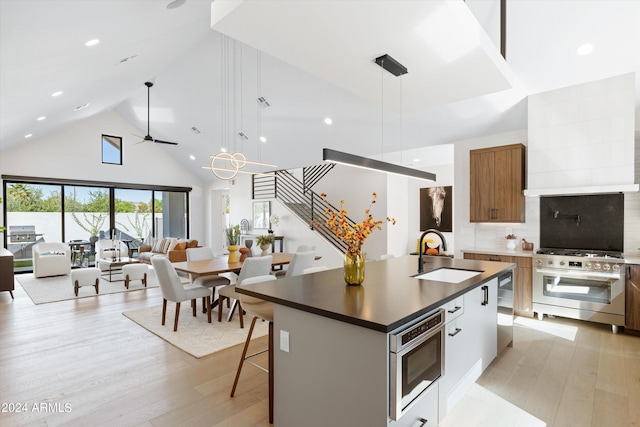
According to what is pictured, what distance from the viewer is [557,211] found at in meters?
4.76

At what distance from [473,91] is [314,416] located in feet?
10.0

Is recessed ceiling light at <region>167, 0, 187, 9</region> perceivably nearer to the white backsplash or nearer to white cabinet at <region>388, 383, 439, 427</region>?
white cabinet at <region>388, 383, 439, 427</region>

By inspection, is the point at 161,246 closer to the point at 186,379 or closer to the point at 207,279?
the point at 207,279

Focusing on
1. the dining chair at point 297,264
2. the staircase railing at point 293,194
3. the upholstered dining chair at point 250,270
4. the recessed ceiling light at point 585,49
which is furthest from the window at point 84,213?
the recessed ceiling light at point 585,49

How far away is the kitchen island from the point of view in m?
1.63

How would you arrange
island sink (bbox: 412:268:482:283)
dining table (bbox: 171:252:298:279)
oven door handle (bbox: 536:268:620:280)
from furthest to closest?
dining table (bbox: 171:252:298:279), oven door handle (bbox: 536:268:620:280), island sink (bbox: 412:268:482:283)

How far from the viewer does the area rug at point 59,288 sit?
5.74 meters

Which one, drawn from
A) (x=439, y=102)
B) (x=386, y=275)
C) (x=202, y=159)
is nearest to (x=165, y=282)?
(x=386, y=275)

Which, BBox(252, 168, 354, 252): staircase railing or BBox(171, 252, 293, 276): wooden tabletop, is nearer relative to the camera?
BBox(171, 252, 293, 276): wooden tabletop

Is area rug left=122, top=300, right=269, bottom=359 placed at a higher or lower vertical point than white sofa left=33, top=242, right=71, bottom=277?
lower

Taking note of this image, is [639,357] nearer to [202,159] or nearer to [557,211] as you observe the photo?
[557,211]

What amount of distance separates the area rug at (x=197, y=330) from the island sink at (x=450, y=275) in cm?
202

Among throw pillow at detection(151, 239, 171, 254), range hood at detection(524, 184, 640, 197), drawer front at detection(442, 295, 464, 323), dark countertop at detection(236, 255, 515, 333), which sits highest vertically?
range hood at detection(524, 184, 640, 197)

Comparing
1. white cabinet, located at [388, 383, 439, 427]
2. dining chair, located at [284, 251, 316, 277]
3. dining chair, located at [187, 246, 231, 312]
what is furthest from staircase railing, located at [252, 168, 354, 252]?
white cabinet, located at [388, 383, 439, 427]
